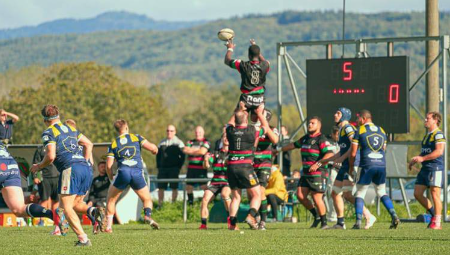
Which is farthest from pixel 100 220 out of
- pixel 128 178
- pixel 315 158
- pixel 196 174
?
pixel 196 174

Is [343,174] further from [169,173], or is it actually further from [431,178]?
[169,173]

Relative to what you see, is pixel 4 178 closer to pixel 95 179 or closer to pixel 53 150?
pixel 53 150

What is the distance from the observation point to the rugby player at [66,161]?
39.1ft

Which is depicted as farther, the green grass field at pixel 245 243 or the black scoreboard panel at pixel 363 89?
the black scoreboard panel at pixel 363 89

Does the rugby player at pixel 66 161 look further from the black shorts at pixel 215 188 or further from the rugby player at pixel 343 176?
the rugby player at pixel 343 176

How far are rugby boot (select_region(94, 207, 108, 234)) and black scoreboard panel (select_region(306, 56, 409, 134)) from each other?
7.63 m

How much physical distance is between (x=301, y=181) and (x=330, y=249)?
620 cm

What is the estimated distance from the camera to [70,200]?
12125 millimetres

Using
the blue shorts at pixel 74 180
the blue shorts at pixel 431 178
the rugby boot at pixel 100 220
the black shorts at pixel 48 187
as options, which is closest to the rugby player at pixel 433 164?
the blue shorts at pixel 431 178

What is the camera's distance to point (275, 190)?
2083cm

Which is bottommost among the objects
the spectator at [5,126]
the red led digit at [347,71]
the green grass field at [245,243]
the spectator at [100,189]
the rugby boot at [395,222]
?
the green grass field at [245,243]

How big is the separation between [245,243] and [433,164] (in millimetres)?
5537

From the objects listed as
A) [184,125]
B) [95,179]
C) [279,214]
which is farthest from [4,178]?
[184,125]

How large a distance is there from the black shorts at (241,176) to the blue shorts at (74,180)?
3.73 metres
